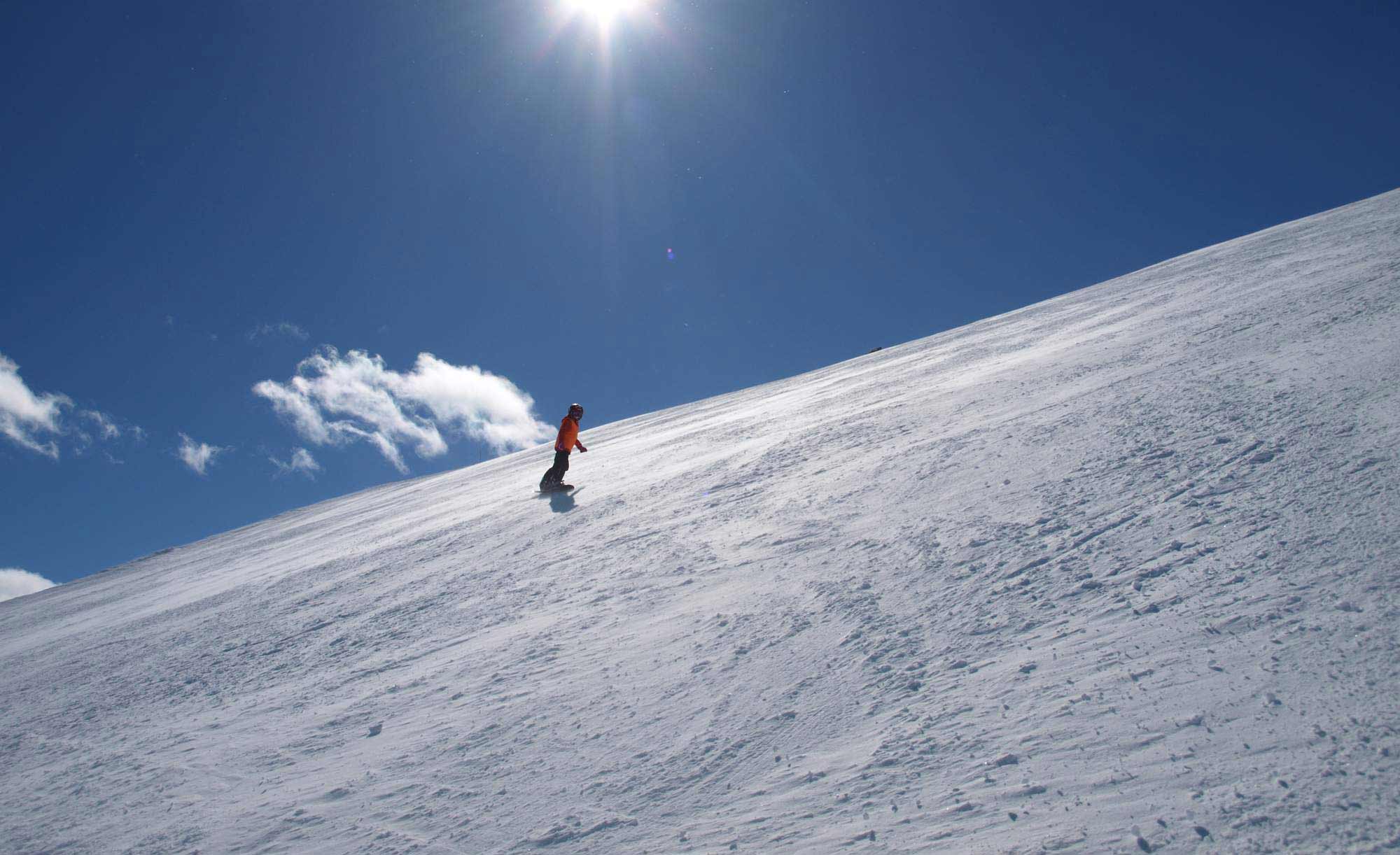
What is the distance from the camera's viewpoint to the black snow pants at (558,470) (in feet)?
29.5

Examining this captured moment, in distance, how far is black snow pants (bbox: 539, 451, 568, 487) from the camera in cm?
899

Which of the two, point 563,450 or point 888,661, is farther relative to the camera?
point 563,450

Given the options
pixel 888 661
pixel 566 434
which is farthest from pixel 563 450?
pixel 888 661

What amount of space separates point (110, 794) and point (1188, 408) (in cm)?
635

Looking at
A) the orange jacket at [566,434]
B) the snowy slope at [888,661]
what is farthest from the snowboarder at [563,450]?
the snowy slope at [888,661]

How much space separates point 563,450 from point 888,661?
675 cm

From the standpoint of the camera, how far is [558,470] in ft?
29.5

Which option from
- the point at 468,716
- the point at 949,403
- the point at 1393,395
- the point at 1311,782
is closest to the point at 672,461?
the point at 949,403

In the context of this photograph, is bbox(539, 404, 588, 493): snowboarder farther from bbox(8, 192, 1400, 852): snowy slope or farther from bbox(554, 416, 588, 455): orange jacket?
bbox(8, 192, 1400, 852): snowy slope

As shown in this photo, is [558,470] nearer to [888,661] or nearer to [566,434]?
[566,434]

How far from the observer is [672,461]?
8.67 m

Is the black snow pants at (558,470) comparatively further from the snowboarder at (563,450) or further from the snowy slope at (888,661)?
the snowy slope at (888,661)

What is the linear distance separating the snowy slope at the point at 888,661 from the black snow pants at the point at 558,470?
234cm

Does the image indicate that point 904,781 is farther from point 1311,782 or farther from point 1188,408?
point 1188,408
